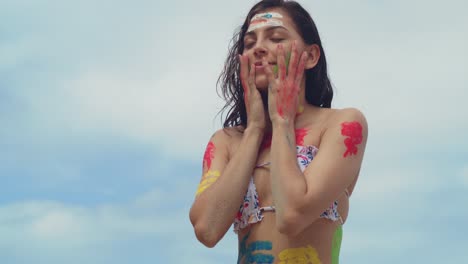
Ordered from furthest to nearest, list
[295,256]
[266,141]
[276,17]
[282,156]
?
[276,17], [266,141], [295,256], [282,156]

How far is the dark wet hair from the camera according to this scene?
23.2 feet

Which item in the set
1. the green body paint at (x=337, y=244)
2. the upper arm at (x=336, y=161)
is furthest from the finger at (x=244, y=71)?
the green body paint at (x=337, y=244)

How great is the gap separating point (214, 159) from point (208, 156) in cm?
11

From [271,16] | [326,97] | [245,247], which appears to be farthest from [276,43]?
[245,247]

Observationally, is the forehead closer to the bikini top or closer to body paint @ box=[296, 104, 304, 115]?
body paint @ box=[296, 104, 304, 115]

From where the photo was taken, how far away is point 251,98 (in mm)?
6785

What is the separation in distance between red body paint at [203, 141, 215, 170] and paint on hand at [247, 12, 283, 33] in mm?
1137

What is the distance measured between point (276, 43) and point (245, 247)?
1862 millimetres

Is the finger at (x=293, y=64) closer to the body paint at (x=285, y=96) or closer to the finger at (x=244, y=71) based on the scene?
the body paint at (x=285, y=96)

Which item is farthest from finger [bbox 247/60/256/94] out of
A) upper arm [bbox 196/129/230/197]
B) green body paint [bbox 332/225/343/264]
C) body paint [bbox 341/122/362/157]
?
green body paint [bbox 332/225/343/264]

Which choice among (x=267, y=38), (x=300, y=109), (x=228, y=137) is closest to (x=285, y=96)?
(x=300, y=109)

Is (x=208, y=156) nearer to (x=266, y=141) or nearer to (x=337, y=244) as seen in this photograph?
(x=266, y=141)

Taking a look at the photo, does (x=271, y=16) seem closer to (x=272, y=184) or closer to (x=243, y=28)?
(x=243, y=28)

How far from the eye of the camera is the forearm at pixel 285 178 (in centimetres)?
586
